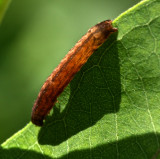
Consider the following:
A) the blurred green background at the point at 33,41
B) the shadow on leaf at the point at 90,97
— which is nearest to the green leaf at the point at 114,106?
the shadow on leaf at the point at 90,97

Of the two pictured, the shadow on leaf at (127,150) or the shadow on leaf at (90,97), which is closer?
the shadow on leaf at (127,150)

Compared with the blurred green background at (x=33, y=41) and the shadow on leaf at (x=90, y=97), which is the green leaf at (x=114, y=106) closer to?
the shadow on leaf at (x=90, y=97)

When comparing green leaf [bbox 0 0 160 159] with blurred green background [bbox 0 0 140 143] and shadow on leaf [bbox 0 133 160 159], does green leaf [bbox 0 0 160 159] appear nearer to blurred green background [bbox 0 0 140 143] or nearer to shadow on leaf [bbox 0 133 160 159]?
shadow on leaf [bbox 0 133 160 159]

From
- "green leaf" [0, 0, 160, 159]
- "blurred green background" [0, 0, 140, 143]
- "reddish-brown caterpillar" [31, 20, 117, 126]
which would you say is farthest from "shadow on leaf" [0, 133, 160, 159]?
"blurred green background" [0, 0, 140, 143]

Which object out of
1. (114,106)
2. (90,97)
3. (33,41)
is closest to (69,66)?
(90,97)

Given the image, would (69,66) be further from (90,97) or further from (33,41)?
(33,41)

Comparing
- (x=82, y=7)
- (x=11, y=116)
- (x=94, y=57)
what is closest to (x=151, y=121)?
(x=94, y=57)

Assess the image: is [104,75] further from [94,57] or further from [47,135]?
[47,135]
